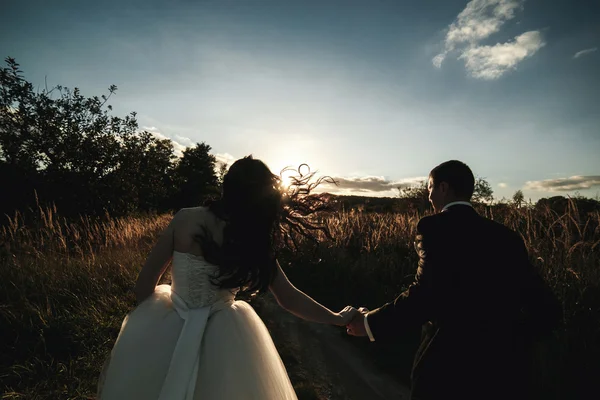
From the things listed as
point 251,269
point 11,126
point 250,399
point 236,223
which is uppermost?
point 11,126

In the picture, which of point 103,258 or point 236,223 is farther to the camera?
point 103,258

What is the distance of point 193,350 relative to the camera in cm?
199

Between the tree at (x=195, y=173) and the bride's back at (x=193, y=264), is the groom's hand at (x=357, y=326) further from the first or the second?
the tree at (x=195, y=173)

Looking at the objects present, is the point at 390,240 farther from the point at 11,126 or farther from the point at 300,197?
the point at 11,126

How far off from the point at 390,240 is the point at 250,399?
7.04m

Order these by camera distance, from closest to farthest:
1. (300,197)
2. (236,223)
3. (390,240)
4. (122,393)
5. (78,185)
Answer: (122,393), (236,223), (300,197), (390,240), (78,185)

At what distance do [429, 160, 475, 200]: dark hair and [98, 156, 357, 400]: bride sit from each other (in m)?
1.37

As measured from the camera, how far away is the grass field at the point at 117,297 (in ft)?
11.8

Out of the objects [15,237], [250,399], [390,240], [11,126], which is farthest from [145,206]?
[250,399]

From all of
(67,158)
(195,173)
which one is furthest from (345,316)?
(195,173)

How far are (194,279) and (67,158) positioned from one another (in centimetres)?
1291

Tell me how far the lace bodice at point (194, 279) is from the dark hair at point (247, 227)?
73 mm

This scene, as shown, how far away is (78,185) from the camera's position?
12250mm

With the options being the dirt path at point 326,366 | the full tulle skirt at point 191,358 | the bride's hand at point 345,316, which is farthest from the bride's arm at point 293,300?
the dirt path at point 326,366
